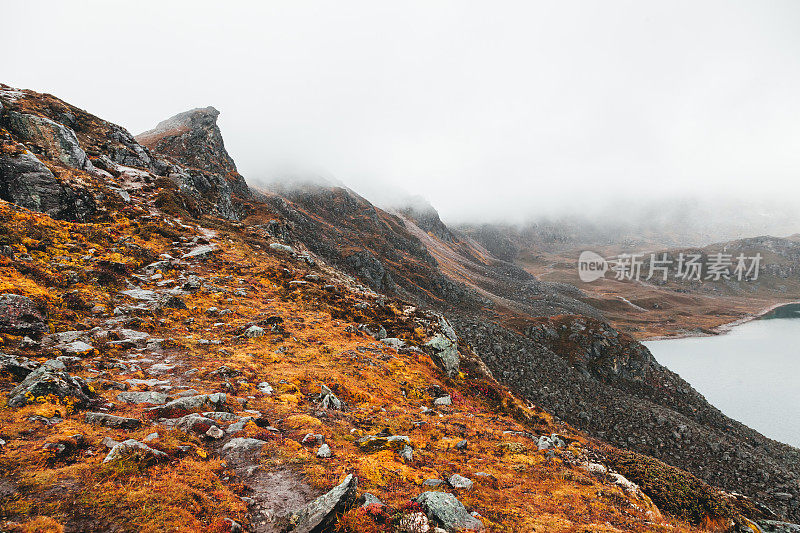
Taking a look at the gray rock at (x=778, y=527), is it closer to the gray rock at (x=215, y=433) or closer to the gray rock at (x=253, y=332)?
the gray rock at (x=215, y=433)

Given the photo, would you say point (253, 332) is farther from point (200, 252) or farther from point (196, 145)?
point (196, 145)

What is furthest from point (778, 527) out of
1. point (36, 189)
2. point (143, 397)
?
point (36, 189)

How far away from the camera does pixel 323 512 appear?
21.7 ft

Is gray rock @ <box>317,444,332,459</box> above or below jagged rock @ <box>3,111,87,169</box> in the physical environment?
below

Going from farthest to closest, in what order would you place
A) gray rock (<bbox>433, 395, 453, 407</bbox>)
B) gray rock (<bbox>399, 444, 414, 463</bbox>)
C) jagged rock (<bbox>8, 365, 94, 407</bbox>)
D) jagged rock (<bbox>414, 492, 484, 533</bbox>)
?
gray rock (<bbox>433, 395, 453, 407</bbox>)
gray rock (<bbox>399, 444, 414, 463</bbox>)
jagged rock (<bbox>8, 365, 94, 407</bbox>)
jagged rock (<bbox>414, 492, 484, 533</bbox>)

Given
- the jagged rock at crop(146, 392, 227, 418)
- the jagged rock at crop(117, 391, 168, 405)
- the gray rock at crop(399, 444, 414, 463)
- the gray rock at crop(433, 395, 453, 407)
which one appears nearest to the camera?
the jagged rock at crop(146, 392, 227, 418)

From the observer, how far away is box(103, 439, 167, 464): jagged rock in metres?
7.13

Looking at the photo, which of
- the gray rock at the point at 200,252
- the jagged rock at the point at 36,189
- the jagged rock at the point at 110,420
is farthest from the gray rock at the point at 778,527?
the jagged rock at the point at 36,189

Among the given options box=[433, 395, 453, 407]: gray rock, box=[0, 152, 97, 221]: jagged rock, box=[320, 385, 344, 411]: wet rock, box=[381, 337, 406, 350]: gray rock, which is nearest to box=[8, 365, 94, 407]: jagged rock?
box=[320, 385, 344, 411]: wet rock

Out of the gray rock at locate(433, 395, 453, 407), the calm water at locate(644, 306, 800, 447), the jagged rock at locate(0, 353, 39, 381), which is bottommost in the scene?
the calm water at locate(644, 306, 800, 447)

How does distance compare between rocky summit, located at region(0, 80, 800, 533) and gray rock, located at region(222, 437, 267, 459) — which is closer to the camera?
rocky summit, located at region(0, 80, 800, 533)

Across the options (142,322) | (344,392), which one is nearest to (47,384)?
(142,322)

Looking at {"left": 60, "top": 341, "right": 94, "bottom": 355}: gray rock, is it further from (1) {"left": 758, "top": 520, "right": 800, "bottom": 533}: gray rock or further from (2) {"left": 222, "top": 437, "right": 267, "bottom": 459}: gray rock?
(1) {"left": 758, "top": 520, "right": 800, "bottom": 533}: gray rock

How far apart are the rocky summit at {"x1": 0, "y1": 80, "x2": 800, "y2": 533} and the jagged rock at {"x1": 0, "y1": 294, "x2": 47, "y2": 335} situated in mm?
64
